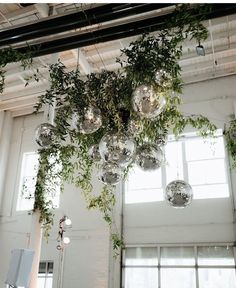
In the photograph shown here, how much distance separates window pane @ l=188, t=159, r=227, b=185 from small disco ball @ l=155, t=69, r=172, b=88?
16.7 ft

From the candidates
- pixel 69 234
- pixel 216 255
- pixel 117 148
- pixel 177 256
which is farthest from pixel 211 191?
pixel 117 148

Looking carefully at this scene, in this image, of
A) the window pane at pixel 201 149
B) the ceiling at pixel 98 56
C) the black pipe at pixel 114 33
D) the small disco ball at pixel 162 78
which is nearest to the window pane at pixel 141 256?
the window pane at pixel 201 149

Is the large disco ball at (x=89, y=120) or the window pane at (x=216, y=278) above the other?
the large disco ball at (x=89, y=120)

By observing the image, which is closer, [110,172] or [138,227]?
[110,172]

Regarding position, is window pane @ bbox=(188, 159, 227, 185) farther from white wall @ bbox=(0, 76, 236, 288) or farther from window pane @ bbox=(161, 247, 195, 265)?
window pane @ bbox=(161, 247, 195, 265)

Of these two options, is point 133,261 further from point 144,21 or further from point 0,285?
point 144,21

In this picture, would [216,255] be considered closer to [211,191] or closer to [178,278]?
Answer: [178,278]

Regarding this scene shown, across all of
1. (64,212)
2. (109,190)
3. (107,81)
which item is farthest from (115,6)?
(64,212)

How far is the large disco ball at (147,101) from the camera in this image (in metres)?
2.37

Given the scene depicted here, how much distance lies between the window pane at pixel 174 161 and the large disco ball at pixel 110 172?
15.5ft

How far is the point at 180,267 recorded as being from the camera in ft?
22.3

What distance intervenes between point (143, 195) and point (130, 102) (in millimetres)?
5262

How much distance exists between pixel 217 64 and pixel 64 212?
492 cm

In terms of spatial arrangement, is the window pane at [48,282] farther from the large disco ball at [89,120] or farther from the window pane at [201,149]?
the large disco ball at [89,120]
